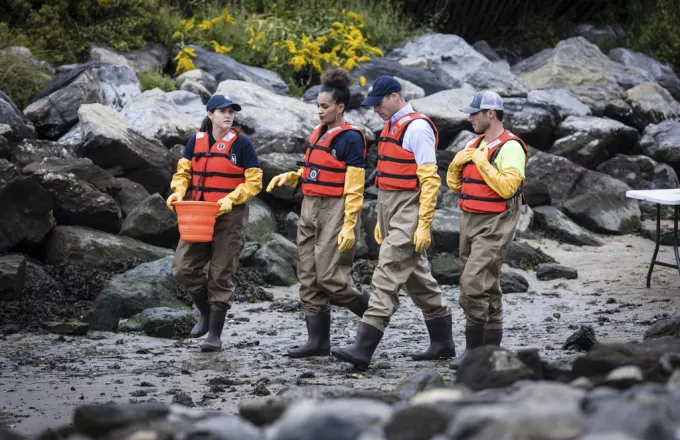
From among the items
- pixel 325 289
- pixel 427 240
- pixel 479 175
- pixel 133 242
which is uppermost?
pixel 479 175

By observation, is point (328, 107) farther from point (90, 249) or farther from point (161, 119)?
point (161, 119)

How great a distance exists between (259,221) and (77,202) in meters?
2.24

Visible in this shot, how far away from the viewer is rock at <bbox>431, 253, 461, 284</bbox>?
35.1ft

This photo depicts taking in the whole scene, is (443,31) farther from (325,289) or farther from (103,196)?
(325,289)

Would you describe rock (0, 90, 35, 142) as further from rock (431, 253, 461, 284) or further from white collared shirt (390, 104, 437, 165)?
white collared shirt (390, 104, 437, 165)

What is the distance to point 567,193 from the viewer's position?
14.4 metres

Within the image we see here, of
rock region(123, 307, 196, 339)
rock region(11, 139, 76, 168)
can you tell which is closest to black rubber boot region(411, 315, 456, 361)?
rock region(123, 307, 196, 339)

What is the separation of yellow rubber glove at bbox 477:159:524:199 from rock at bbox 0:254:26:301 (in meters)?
4.55

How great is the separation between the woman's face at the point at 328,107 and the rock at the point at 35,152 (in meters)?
4.89

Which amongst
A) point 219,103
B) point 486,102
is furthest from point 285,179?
point 486,102

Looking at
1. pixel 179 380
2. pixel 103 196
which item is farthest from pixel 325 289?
pixel 103 196

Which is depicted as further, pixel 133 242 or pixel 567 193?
pixel 567 193

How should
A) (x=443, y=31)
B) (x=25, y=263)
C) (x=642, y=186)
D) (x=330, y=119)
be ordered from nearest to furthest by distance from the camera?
(x=330, y=119)
(x=25, y=263)
(x=642, y=186)
(x=443, y=31)

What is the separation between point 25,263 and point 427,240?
170 inches
